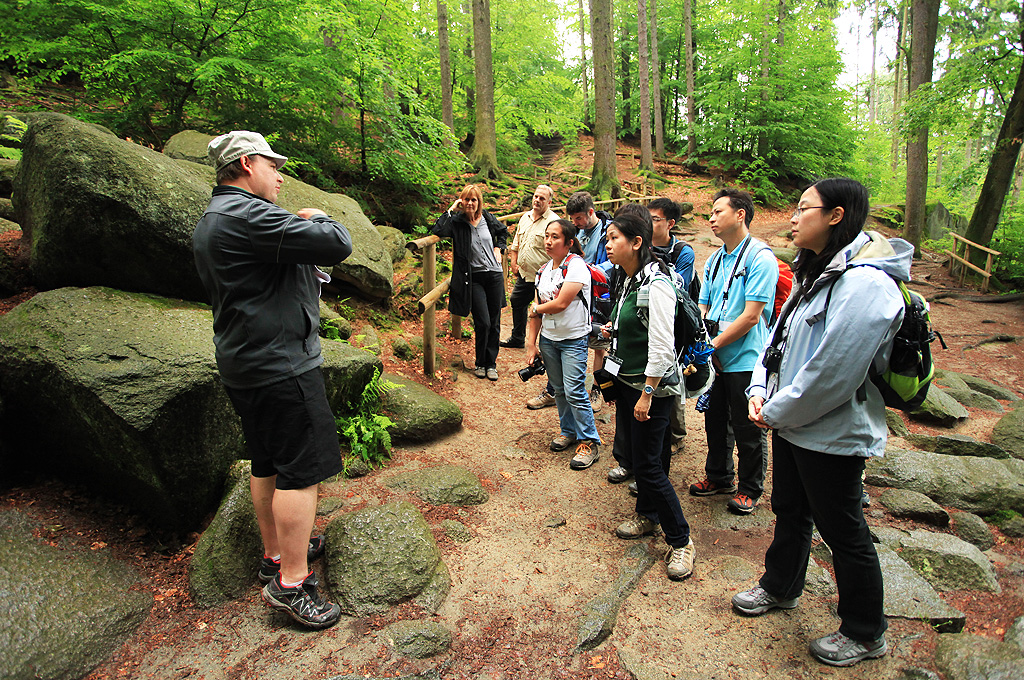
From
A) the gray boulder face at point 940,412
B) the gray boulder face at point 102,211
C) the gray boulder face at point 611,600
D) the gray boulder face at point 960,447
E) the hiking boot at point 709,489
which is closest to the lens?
the gray boulder face at point 611,600

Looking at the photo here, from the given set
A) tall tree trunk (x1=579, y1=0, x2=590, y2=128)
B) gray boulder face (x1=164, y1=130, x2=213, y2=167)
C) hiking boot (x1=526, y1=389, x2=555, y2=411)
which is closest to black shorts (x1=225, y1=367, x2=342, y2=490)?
hiking boot (x1=526, y1=389, x2=555, y2=411)

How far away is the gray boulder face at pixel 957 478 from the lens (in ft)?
14.6

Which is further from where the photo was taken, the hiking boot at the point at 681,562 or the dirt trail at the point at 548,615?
the hiking boot at the point at 681,562

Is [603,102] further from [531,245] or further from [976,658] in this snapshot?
[976,658]

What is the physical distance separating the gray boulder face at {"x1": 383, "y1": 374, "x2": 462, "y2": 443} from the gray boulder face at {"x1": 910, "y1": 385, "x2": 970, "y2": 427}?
17.4 ft

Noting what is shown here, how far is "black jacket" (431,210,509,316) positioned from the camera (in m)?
6.07

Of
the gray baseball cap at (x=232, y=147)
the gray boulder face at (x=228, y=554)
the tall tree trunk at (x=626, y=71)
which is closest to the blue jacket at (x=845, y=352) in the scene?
the gray baseball cap at (x=232, y=147)

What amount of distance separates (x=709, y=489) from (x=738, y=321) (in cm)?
142

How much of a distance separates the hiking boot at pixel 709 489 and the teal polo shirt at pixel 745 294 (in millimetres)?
993

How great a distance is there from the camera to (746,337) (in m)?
3.67

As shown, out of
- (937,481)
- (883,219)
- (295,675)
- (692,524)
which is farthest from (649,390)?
(883,219)

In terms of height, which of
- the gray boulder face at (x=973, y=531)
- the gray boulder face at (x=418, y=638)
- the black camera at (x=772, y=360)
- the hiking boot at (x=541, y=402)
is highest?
the black camera at (x=772, y=360)

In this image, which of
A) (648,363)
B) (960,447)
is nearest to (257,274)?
(648,363)

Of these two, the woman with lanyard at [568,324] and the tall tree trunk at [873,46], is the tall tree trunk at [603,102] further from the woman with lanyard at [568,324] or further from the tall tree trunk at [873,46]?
the tall tree trunk at [873,46]
